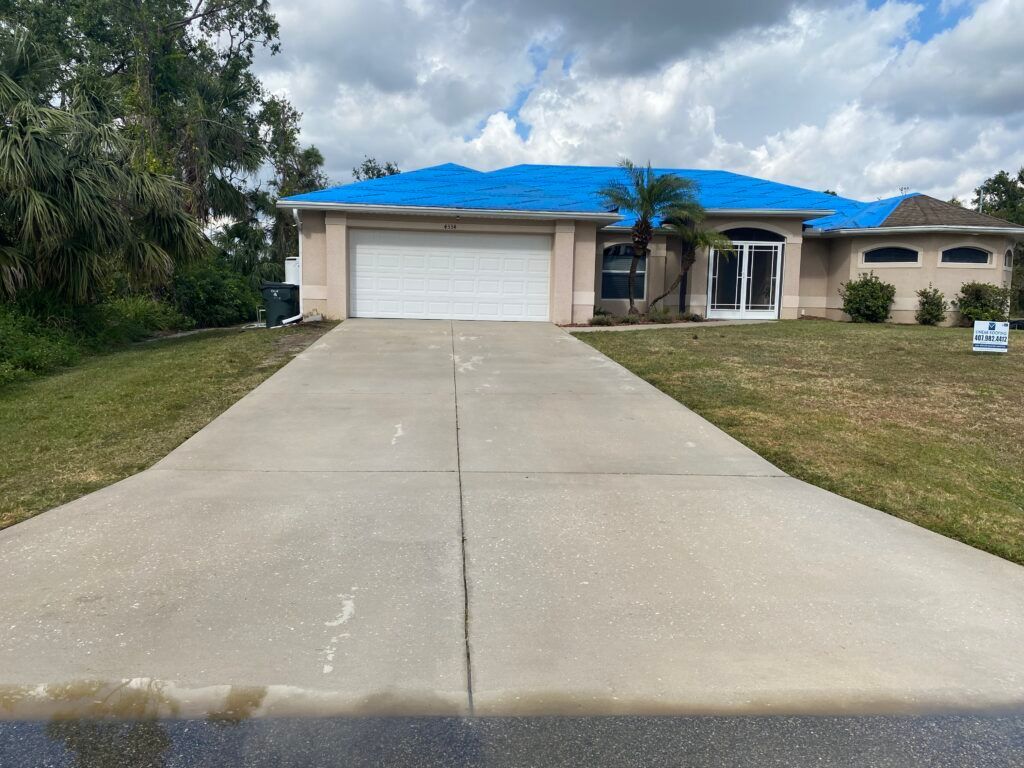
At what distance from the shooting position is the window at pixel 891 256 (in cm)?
2173

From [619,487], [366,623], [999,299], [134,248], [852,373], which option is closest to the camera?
[366,623]

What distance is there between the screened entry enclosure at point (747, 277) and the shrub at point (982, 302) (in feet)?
16.3

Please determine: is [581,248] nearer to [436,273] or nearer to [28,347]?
[436,273]

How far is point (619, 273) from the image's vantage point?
72.1ft

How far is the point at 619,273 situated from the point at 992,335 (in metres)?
10.3

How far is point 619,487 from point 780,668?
2601mm

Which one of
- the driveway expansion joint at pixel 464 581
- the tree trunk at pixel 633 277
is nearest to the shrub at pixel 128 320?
the driveway expansion joint at pixel 464 581

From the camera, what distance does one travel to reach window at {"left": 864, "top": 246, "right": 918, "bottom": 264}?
2173 cm

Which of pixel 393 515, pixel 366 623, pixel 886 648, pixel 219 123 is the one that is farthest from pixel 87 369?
pixel 219 123

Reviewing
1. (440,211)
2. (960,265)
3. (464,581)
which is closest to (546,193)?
(440,211)

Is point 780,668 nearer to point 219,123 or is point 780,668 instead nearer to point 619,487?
point 619,487

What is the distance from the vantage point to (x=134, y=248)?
14734 millimetres

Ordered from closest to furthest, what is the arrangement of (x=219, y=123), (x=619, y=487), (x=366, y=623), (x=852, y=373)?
(x=366, y=623)
(x=619, y=487)
(x=852, y=373)
(x=219, y=123)

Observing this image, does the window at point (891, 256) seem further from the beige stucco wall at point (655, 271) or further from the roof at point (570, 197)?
the beige stucco wall at point (655, 271)
